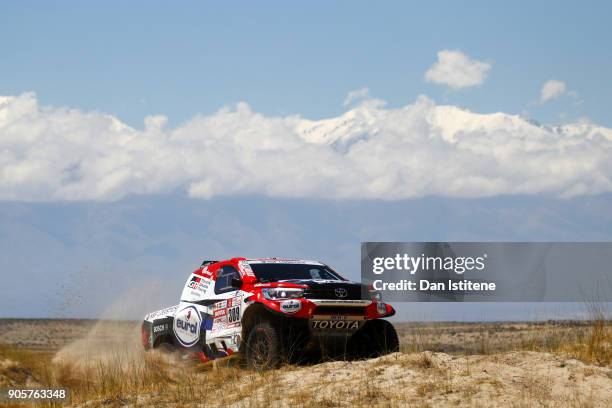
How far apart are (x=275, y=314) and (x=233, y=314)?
3.57 ft

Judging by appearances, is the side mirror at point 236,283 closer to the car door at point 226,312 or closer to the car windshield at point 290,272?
the car door at point 226,312

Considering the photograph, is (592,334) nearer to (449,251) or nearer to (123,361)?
(449,251)

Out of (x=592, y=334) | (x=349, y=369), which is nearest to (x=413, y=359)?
(x=349, y=369)

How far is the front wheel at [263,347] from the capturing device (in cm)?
1730

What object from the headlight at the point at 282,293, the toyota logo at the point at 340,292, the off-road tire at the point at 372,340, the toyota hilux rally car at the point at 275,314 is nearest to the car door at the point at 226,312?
the toyota hilux rally car at the point at 275,314

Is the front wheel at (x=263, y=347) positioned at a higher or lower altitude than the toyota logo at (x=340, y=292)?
lower

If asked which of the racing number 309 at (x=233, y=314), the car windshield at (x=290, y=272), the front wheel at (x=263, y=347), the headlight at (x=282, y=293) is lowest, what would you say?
the front wheel at (x=263, y=347)

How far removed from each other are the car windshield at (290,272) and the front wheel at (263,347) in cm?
124

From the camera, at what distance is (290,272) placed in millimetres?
19359

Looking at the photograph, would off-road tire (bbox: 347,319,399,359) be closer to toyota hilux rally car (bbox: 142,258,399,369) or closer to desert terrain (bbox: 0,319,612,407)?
toyota hilux rally car (bbox: 142,258,399,369)

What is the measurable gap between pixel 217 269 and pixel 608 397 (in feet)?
26.2

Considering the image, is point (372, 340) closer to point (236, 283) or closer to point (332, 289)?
point (332, 289)

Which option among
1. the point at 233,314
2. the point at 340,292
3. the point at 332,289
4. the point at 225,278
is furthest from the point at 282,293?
the point at 225,278

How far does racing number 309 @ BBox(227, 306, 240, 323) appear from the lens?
18344mm
